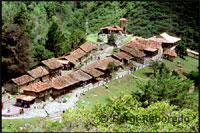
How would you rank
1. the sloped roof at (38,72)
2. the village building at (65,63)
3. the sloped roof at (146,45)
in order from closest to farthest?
the sloped roof at (38,72), the village building at (65,63), the sloped roof at (146,45)

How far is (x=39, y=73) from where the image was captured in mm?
44656

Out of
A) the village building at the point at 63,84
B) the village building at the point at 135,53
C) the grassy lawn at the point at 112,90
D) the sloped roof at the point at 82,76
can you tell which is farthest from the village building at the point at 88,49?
the village building at the point at 63,84

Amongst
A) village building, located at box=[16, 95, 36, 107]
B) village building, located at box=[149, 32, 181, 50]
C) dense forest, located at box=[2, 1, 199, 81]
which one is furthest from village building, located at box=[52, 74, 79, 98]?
village building, located at box=[149, 32, 181, 50]

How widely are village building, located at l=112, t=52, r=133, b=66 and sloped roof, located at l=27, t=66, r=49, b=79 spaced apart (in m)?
15.1

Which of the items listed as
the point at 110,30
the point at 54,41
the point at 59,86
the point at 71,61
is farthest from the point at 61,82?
the point at 110,30

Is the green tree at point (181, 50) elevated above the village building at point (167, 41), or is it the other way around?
the village building at point (167, 41)

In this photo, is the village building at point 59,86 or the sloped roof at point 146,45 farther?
the sloped roof at point 146,45

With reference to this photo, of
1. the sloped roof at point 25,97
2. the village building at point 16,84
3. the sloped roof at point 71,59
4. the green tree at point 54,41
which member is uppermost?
the green tree at point 54,41

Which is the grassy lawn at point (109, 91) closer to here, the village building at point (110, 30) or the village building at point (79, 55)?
the village building at point (79, 55)

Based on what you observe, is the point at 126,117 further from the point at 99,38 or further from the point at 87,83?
the point at 99,38

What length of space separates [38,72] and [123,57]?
1796 cm

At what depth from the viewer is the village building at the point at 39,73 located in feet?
144

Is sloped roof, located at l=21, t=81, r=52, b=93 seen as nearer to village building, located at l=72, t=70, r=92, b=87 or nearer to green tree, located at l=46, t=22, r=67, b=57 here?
village building, located at l=72, t=70, r=92, b=87

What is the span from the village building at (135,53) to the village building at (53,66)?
1603 centimetres
